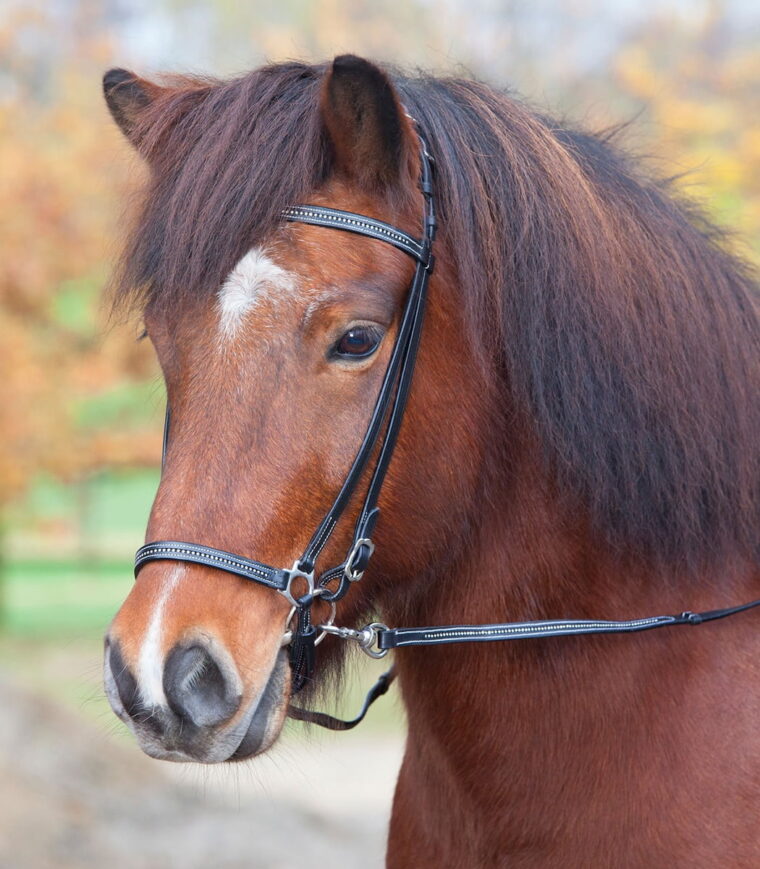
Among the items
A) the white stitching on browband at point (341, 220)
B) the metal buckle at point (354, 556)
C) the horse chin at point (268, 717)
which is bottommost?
the horse chin at point (268, 717)

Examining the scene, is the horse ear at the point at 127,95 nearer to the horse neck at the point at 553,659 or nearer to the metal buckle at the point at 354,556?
the metal buckle at the point at 354,556

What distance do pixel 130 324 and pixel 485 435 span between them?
5468 mm

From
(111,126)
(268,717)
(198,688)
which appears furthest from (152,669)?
(111,126)

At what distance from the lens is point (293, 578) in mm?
1886

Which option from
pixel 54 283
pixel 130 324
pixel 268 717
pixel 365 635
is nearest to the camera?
pixel 268 717

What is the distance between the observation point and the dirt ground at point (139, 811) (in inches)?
254

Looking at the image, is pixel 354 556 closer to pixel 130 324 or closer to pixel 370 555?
pixel 370 555

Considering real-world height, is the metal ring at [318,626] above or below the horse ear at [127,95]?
below

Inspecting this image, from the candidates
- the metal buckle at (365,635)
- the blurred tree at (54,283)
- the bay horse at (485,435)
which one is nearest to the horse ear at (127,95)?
the bay horse at (485,435)

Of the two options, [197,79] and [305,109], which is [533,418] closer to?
[305,109]

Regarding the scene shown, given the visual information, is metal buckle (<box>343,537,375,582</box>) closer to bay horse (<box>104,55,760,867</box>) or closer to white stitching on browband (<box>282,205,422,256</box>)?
bay horse (<box>104,55,760,867</box>)

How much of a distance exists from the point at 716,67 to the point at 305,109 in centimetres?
Result: 1137

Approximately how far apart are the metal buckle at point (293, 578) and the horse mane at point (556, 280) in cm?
60

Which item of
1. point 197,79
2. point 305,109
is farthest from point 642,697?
point 197,79
